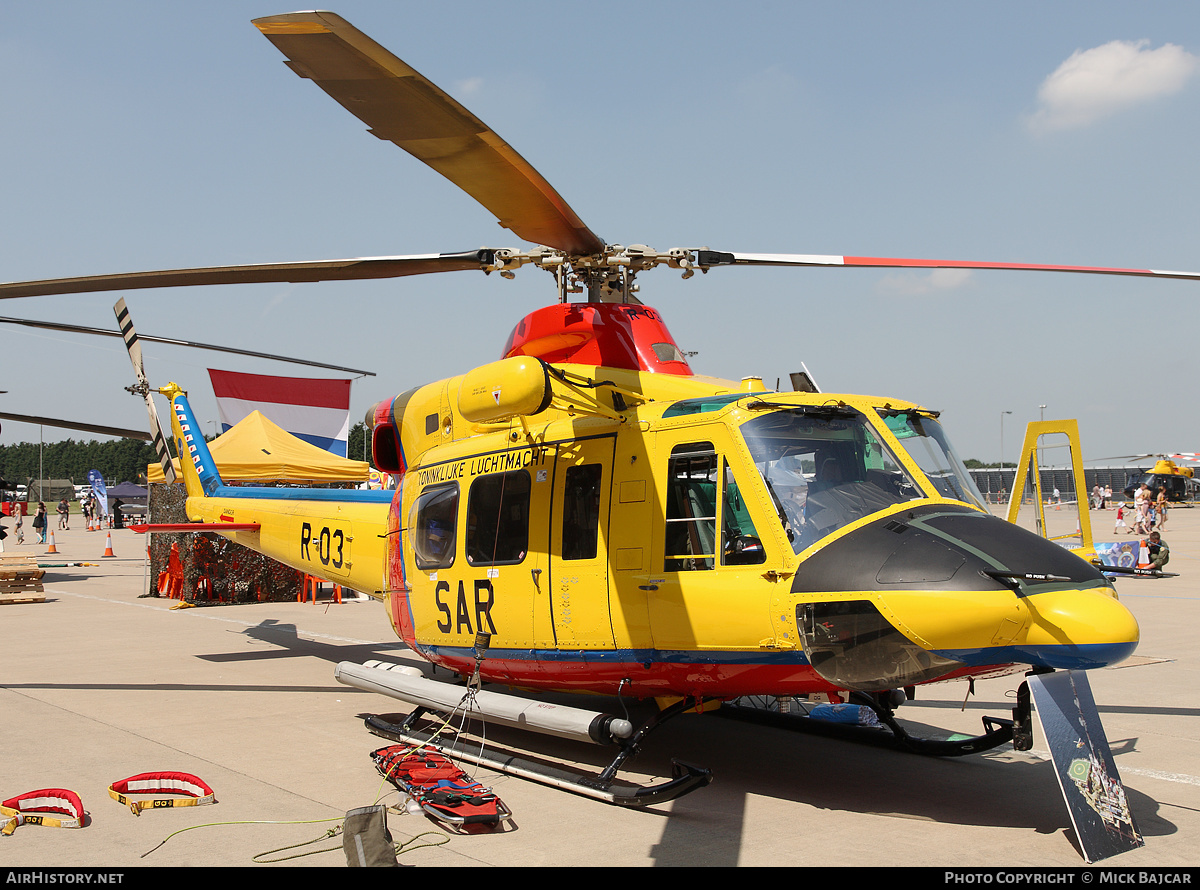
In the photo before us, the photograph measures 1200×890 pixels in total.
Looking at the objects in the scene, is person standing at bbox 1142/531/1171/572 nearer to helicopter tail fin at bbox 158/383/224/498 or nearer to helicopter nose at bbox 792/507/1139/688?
helicopter nose at bbox 792/507/1139/688

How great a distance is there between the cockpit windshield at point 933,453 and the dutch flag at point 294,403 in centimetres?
1735

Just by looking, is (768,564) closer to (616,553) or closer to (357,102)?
(616,553)

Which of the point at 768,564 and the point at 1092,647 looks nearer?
the point at 1092,647

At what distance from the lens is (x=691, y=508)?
6.08 meters

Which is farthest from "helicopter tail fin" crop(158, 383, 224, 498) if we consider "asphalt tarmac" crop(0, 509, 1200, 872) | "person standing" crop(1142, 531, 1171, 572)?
"person standing" crop(1142, 531, 1171, 572)

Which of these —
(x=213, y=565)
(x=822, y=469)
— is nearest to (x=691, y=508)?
(x=822, y=469)

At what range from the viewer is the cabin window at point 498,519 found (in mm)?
7027

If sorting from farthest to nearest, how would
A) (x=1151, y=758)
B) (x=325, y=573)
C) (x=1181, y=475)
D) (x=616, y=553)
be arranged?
(x=1181, y=475)
(x=325, y=573)
(x=1151, y=758)
(x=616, y=553)

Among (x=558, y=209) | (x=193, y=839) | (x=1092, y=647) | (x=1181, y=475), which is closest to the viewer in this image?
(x=1092, y=647)

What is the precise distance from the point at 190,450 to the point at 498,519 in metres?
7.66

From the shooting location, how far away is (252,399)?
20859mm

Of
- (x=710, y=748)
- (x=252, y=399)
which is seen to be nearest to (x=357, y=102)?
(x=710, y=748)

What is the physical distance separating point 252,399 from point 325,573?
11.8m

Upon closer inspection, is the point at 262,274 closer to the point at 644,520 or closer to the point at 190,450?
the point at 644,520
